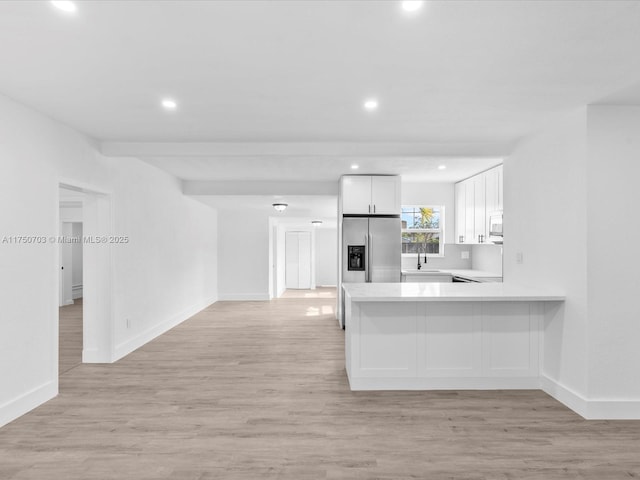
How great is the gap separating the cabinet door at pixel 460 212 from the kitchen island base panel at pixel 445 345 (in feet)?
10.2

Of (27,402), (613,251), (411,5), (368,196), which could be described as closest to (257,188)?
(368,196)

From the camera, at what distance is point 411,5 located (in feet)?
5.95

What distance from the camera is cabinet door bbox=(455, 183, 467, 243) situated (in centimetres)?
666

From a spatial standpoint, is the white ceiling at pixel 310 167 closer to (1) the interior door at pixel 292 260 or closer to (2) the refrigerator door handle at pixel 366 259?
(2) the refrigerator door handle at pixel 366 259

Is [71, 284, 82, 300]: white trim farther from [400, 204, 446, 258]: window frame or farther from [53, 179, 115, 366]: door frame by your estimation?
[400, 204, 446, 258]: window frame

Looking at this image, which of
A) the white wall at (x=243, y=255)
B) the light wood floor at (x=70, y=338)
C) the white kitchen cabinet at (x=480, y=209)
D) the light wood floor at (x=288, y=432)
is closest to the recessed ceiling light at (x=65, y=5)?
the light wood floor at (x=288, y=432)

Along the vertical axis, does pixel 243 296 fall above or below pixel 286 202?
below

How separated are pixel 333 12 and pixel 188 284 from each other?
642 centimetres

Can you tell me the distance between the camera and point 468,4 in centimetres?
181

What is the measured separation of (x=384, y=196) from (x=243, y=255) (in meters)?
4.77

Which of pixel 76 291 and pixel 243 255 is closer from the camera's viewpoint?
pixel 243 255

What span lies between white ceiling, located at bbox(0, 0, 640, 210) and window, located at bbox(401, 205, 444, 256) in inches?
129

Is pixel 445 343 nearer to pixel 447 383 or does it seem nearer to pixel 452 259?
pixel 447 383

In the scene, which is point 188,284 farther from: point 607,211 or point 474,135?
point 607,211
